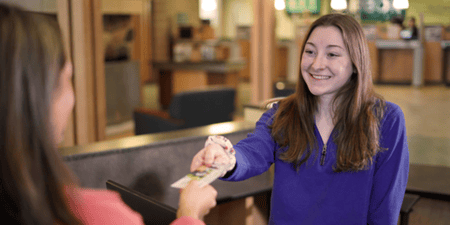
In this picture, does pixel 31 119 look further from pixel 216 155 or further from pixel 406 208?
pixel 406 208

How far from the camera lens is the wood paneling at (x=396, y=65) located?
35.5 ft

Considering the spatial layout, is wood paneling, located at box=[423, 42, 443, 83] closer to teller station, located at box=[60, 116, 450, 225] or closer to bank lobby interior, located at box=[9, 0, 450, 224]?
bank lobby interior, located at box=[9, 0, 450, 224]

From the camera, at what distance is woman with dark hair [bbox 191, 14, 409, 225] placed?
1526 millimetres

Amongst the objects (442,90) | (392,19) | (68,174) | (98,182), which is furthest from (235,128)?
(392,19)

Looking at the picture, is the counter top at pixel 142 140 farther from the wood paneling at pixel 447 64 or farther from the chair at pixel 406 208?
the wood paneling at pixel 447 64

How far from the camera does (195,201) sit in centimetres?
98

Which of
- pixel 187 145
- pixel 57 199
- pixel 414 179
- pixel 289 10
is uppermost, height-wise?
pixel 289 10

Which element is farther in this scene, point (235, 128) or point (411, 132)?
point (411, 132)

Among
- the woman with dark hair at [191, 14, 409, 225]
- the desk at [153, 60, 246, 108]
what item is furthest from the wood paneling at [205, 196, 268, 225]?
the desk at [153, 60, 246, 108]

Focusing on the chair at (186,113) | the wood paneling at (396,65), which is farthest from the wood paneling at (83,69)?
the wood paneling at (396,65)

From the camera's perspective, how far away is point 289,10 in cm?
707

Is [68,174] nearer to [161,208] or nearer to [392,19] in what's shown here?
[161,208]

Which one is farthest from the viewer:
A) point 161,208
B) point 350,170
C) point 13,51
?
point 350,170

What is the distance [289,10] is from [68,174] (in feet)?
22.0
